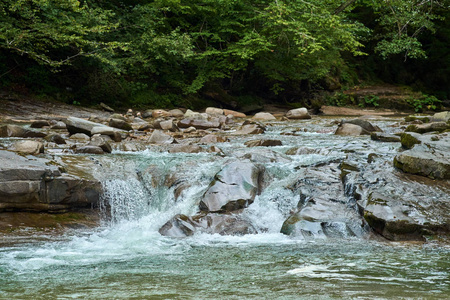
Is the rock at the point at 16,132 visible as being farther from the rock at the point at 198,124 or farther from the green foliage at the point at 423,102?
the green foliage at the point at 423,102

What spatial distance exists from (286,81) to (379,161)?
1603 cm

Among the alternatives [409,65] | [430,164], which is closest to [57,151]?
[430,164]

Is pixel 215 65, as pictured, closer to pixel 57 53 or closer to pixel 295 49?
pixel 295 49

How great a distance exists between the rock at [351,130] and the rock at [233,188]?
5.08 meters

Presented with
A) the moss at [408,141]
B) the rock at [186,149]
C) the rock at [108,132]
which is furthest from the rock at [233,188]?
the rock at [108,132]

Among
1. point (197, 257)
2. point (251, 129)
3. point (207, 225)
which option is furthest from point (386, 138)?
point (197, 257)

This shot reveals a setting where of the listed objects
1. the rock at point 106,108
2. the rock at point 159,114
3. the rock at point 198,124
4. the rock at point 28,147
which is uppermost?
the rock at point 106,108

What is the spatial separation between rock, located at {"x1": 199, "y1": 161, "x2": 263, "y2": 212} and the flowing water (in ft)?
0.56

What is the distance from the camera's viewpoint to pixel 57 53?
1773 centimetres

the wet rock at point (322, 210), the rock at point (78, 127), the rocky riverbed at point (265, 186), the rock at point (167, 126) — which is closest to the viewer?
the wet rock at point (322, 210)

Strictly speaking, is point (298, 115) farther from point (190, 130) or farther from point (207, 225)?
point (207, 225)

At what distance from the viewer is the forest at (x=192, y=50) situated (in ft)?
51.3

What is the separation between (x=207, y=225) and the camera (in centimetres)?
571

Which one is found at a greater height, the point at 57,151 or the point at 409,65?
the point at 409,65
